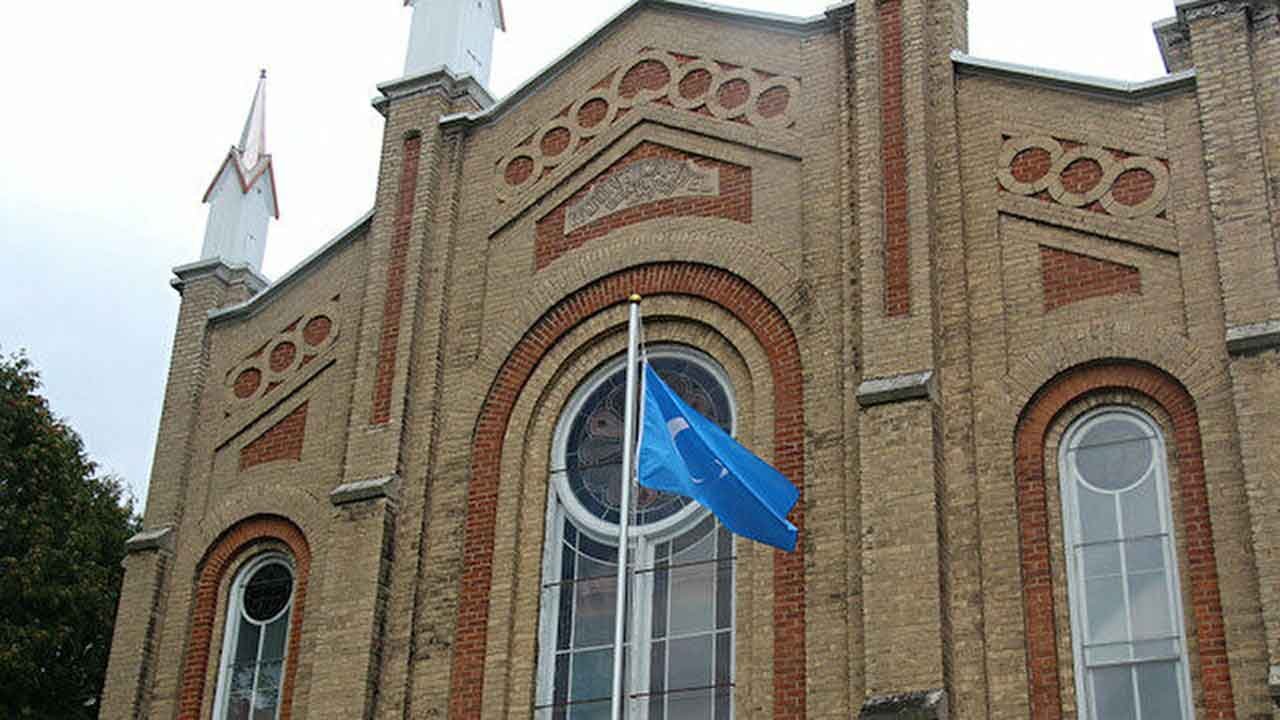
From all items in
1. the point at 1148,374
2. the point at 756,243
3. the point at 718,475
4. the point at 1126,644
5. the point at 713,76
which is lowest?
the point at 1126,644

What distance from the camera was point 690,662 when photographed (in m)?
15.7

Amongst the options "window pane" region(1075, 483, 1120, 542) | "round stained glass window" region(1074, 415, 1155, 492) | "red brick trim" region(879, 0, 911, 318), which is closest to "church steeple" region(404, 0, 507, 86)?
"red brick trim" region(879, 0, 911, 318)

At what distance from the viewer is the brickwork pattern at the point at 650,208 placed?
1745 cm

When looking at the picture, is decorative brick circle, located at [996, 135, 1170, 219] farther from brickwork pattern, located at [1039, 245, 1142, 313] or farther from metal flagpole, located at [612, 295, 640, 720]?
metal flagpole, located at [612, 295, 640, 720]

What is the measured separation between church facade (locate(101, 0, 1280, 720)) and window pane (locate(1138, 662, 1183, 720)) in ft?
0.11

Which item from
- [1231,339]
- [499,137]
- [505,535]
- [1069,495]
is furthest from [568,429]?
[1231,339]

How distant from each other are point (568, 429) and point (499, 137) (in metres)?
3.97

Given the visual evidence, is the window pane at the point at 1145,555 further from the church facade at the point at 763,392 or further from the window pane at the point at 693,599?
the window pane at the point at 693,599

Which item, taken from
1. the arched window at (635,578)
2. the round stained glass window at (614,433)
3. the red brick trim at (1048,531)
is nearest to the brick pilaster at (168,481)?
the arched window at (635,578)

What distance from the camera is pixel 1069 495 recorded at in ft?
48.0

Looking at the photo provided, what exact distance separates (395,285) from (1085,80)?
313 inches

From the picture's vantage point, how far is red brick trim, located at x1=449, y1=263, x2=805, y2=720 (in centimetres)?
1509

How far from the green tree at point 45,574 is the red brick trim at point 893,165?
52.1 feet

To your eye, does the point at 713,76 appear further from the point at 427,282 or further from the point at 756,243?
the point at 427,282
